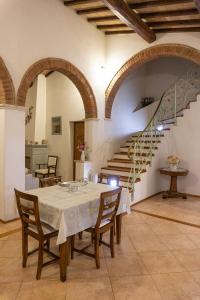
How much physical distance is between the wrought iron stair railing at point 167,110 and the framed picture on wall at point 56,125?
276 centimetres

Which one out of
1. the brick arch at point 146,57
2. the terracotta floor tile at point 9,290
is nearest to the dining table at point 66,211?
the terracotta floor tile at point 9,290

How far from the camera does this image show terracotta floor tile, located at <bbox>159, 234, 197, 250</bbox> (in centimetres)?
368

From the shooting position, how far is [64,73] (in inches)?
229

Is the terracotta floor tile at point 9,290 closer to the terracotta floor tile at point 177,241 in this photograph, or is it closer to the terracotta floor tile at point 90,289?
the terracotta floor tile at point 90,289

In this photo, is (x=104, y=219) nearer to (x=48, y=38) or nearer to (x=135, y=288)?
(x=135, y=288)

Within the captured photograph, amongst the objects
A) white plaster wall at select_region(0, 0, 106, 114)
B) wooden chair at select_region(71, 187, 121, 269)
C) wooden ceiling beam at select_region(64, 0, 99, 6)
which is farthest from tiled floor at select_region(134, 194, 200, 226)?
wooden ceiling beam at select_region(64, 0, 99, 6)

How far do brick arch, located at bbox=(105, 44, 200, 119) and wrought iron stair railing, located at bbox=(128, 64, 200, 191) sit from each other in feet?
4.13

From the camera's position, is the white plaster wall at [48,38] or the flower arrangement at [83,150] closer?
the white plaster wall at [48,38]

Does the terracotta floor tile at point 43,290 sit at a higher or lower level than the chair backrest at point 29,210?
lower

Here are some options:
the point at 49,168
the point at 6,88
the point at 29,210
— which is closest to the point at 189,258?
the point at 29,210

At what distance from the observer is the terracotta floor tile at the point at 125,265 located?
297cm

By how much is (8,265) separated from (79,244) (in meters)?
1.05

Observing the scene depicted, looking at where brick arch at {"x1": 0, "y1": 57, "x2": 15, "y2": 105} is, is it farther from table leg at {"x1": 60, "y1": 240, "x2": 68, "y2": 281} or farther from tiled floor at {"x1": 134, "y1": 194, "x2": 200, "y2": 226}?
tiled floor at {"x1": 134, "y1": 194, "x2": 200, "y2": 226}

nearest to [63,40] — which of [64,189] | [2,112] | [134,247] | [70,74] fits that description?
[70,74]
